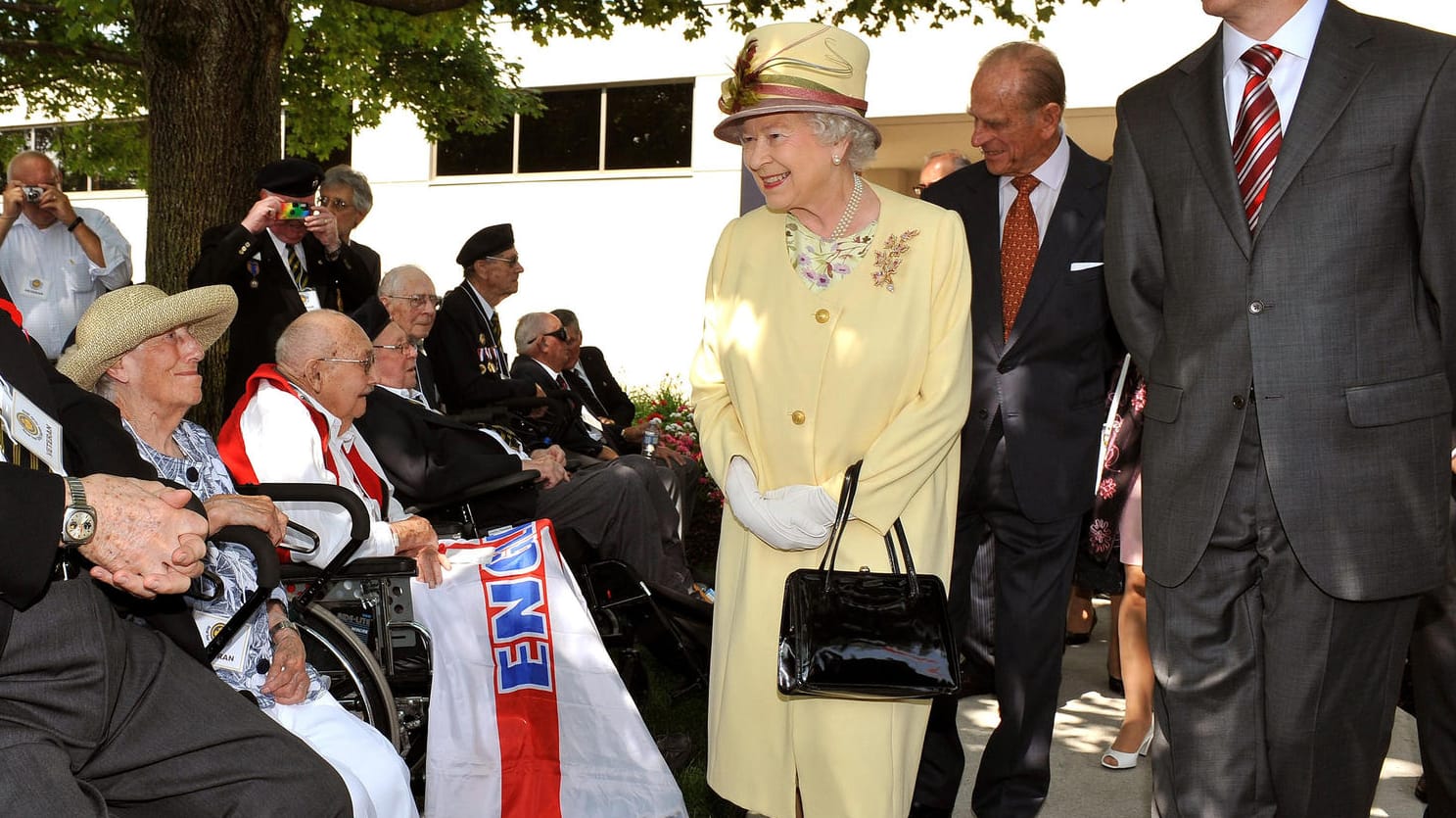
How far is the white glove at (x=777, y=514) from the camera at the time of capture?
3.06 metres

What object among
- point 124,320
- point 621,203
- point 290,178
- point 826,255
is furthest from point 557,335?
point 621,203

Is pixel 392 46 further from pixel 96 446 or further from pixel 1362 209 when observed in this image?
pixel 1362 209

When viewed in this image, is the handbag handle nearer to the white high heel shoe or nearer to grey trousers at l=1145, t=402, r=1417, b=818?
grey trousers at l=1145, t=402, r=1417, b=818

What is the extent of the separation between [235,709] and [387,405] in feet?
7.79

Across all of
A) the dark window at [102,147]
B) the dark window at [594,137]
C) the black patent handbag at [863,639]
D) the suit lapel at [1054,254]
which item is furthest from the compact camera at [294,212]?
the dark window at [594,137]

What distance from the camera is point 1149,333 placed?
9.87ft

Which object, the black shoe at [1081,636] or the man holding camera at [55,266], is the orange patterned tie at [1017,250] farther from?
the man holding camera at [55,266]

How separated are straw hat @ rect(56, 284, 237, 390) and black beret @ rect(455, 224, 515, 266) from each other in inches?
139

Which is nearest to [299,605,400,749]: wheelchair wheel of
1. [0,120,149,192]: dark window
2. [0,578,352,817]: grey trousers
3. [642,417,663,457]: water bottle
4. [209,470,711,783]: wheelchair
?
[209,470,711,783]: wheelchair

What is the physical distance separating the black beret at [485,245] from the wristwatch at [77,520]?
15.3ft

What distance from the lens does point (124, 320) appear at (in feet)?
10.4

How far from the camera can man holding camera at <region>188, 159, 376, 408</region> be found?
5238mm

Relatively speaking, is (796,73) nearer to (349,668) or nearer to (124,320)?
(124,320)

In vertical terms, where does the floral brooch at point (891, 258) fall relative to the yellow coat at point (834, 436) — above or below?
above
